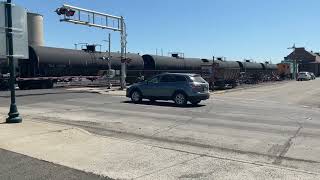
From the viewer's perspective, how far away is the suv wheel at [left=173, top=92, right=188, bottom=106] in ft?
79.3

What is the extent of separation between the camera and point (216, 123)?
16.3m

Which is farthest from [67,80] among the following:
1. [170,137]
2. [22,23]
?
[170,137]

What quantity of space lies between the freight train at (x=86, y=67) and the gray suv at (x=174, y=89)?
12474 mm

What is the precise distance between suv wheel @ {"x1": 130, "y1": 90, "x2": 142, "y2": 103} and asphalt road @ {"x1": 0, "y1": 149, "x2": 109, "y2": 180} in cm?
1627

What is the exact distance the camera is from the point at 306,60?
140 m

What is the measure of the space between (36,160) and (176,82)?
16.0 metres

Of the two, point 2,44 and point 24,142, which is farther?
point 2,44

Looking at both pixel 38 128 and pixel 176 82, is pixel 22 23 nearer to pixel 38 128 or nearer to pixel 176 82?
pixel 38 128

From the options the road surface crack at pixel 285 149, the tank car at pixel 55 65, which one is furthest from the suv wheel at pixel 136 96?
the road surface crack at pixel 285 149

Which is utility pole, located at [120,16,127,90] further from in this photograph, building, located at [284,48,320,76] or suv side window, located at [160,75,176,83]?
building, located at [284,48,320,76]

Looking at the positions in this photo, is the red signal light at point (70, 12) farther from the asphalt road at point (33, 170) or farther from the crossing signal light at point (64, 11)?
the asphalt road at point (33, 170)

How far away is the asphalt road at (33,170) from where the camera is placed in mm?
7969

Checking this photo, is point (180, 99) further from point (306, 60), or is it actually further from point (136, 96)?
point (306, 60)

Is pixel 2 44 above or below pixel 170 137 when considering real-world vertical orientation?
above
